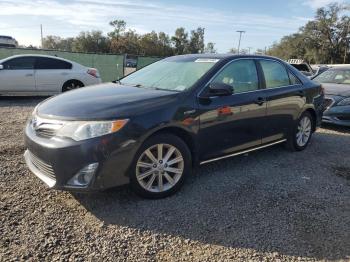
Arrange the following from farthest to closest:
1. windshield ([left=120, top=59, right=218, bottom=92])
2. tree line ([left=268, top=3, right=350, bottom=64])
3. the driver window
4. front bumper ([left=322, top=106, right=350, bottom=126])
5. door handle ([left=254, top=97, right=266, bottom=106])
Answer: tree line ([left=268, top=3, right=350, bottom=64]) → front bumper ([left=322, top=106, right=350, bottom=126]) → door handle ([left=254, top=97, right=266, bottom=106]) → the driver window → windshield ([left=120, top=59, right=218, bottom=92])

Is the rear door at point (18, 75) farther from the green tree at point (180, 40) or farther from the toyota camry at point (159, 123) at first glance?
the green tree at point (180, 40)

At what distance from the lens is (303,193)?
435 cm

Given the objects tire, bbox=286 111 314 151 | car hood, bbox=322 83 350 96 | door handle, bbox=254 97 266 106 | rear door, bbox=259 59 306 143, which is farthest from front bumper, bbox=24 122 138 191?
car hood, bbox=322 83 350 96

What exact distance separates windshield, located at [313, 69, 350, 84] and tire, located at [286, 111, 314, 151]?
3.57 m

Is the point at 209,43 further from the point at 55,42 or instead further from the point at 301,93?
the point at 301,93

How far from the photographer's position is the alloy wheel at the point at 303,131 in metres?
6.07

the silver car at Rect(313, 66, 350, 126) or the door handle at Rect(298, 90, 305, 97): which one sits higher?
the door handle at Rect(298, 90, 305, 97)

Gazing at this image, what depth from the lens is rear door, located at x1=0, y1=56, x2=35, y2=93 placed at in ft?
35.4

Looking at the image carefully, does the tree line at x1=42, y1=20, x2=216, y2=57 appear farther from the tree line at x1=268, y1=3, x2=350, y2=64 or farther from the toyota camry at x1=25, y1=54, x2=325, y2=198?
the toyota camry at x1=25, y1=54, x2=325, y2=198

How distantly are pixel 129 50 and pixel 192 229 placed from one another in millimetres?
79997

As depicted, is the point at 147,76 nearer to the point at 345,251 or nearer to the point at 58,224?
the point at 58,224

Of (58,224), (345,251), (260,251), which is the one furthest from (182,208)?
(345,251)

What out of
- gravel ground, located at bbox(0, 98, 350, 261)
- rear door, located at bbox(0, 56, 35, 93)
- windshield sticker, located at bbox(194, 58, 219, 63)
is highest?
windshield sticker, located at bbox(194, 58, 219, 63)

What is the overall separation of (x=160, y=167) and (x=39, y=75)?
847 centimetres
